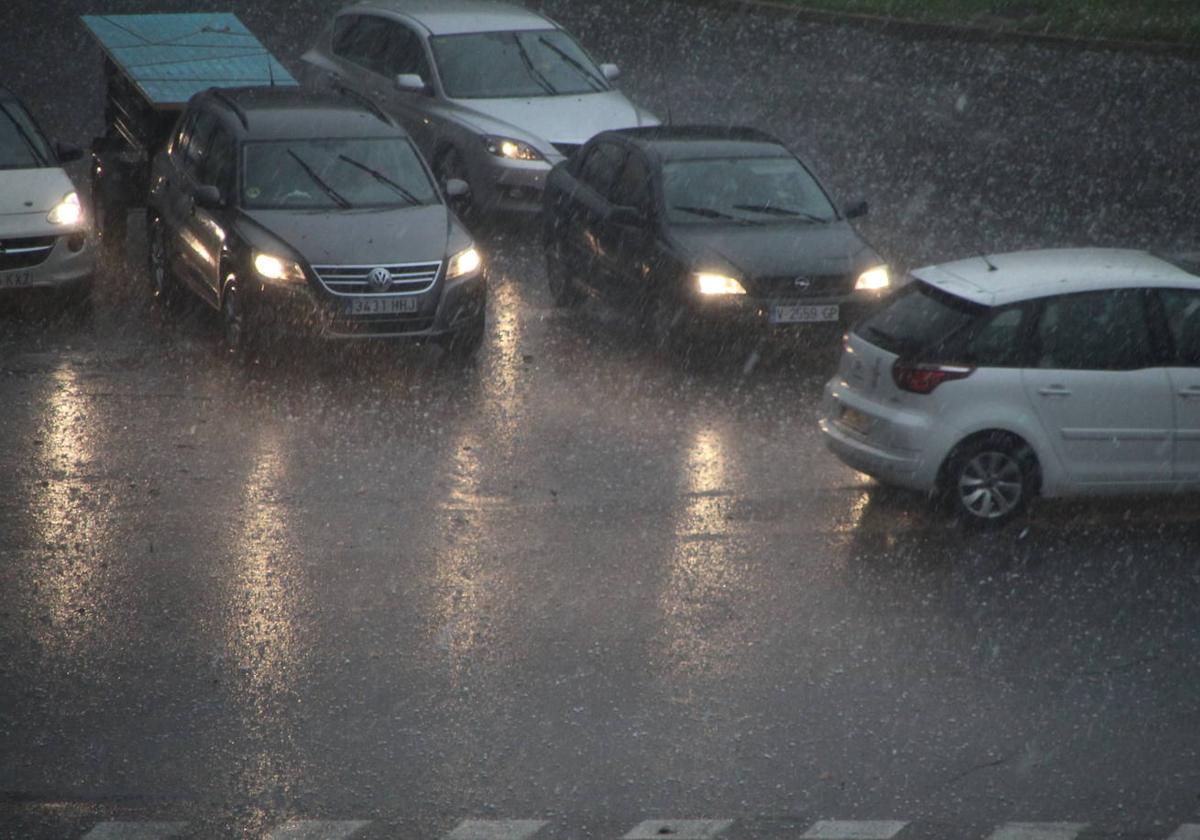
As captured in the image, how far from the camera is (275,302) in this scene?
42.0 ft

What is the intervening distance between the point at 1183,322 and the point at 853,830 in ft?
15.6

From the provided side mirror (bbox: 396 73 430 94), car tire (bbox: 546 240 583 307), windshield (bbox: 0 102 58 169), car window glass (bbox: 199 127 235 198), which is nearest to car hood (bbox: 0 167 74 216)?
windshield (bbox: 0 102 58 169)

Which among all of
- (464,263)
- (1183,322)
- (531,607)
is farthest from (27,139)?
(1183,322)

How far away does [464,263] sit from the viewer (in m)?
13.3

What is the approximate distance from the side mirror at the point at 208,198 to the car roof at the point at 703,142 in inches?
138

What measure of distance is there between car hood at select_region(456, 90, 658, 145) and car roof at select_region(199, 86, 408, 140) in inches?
90.9

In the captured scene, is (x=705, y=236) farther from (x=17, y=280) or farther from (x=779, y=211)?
(x=17, y=280)

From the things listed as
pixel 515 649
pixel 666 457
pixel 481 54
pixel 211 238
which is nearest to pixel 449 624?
pixel 515 649

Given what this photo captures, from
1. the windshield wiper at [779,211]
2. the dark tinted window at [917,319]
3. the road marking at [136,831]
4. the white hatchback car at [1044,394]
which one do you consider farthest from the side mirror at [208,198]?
the road marking at [136,831]

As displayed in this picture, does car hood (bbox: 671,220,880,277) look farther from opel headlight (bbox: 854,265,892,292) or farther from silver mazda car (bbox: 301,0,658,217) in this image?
silver mazda car (bbox: 301,0,658,217)

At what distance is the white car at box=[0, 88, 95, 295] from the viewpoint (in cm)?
1376

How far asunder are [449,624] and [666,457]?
3116 mm

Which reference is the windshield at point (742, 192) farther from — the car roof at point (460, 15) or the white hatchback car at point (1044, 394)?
the car roof at point (460, 15)

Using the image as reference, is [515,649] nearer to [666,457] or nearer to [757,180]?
[666,457]
